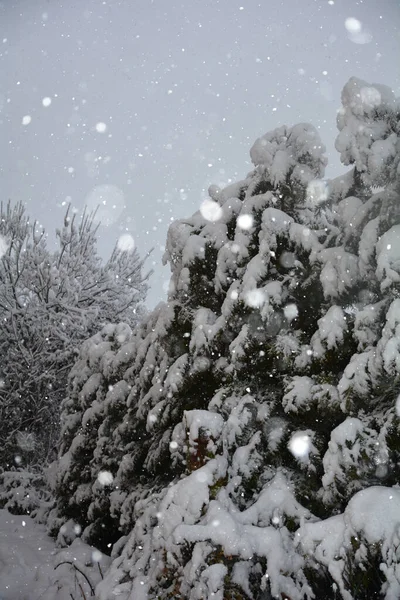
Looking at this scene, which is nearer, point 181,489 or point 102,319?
point 181,489

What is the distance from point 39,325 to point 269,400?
673cm

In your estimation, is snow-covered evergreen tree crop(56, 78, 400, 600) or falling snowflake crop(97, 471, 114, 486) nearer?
snow-covered evergreen tree crop(56, 78, 400, 600)

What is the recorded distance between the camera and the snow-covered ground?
3.61 meters

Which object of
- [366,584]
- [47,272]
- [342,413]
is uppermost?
[47,272]

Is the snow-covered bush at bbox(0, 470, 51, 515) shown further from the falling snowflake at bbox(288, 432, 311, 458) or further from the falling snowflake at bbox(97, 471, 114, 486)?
the falling snowflake at bbox(288, 432, 311, 458)

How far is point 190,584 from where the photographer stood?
2490 mm

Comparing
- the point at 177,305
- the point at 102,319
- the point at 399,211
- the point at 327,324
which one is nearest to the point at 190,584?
the point at 327,324

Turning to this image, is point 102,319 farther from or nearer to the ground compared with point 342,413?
farther from the ground

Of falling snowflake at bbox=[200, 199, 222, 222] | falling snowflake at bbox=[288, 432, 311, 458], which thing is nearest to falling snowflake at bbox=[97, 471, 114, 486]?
falling snowflake at bbox=[288, 432, 311, 458]

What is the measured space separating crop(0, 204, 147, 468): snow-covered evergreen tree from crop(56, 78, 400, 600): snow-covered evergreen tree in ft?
11.5

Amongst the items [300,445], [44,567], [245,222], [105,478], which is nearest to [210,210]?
[245,222]

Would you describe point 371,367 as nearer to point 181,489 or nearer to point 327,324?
point 327,324

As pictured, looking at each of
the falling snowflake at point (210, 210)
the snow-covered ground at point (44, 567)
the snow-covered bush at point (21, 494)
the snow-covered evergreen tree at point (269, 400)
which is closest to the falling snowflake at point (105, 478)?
the snow-covered evergreen tree at point (269, 400)

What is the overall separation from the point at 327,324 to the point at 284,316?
60 cm
